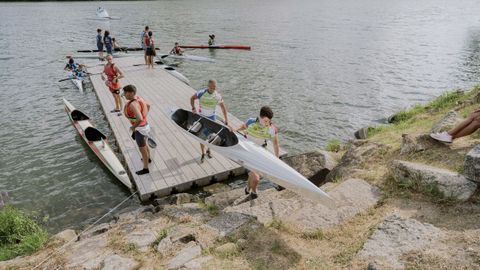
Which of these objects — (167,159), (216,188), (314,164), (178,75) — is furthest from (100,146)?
(178,75)

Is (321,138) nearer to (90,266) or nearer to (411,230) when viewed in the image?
(411,230)

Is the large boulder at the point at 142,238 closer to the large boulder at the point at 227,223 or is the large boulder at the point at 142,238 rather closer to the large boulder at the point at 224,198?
the large boulder at the point at 227,223

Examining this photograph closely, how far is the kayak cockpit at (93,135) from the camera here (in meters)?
12.7

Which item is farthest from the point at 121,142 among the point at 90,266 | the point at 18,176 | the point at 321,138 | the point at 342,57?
the point at 342,57

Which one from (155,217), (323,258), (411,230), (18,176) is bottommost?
(18,176)

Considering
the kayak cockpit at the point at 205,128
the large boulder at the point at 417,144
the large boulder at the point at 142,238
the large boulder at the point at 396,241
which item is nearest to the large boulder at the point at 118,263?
the large boulder at the point at 142,238

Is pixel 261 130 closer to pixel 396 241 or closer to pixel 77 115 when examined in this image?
pixel 396 241

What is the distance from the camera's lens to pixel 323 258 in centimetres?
591

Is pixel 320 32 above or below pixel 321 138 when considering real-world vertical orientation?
above

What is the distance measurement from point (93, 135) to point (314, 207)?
8.64 m

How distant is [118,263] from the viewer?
6.38 metres

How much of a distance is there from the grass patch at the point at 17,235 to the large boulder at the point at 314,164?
6.72 m

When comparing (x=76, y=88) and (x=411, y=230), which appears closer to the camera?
(x=411, y=230)

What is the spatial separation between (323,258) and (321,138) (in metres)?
9.66
